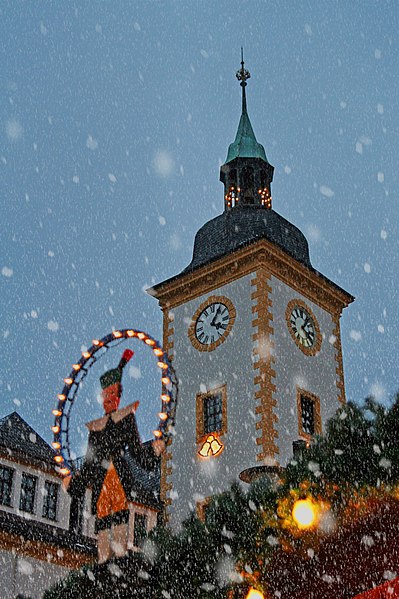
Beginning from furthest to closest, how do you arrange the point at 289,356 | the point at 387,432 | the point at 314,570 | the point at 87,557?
1. the point at 289,356
2. the point at 87,557
3. the point at 314,570
4. the point at 387,432

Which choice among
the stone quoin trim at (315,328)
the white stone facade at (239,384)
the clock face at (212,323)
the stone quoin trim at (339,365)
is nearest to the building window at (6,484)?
the white stone facade at (239,384)

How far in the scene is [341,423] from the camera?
18547 mm

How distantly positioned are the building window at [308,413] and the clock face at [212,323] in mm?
3275

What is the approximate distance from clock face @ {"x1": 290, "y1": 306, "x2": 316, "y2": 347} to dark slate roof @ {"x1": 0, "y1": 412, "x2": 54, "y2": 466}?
8.77 m

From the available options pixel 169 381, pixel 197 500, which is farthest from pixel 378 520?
pixel 197 500

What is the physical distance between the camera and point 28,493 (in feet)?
103

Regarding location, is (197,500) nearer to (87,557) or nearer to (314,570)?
(87,557)

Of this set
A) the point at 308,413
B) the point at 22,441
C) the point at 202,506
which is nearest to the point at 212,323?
the point at 308,413

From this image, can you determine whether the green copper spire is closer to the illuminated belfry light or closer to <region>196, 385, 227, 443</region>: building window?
the illuminated belfry light

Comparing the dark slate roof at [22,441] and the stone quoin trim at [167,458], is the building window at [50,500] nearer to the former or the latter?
the dark slate roof at [22,441]

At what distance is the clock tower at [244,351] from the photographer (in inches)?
1259

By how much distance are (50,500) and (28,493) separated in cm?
91

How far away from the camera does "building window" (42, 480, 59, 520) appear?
31750 millimetres

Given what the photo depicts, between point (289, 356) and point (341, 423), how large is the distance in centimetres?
1509
